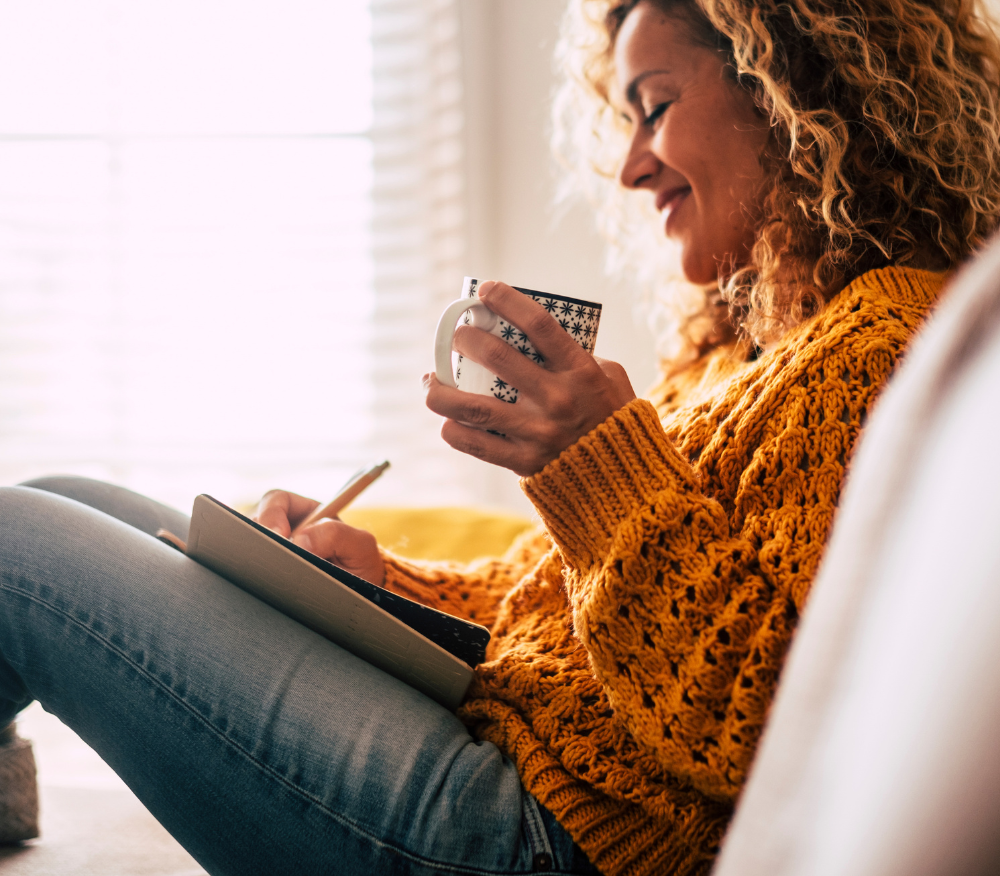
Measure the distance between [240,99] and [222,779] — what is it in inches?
68.0

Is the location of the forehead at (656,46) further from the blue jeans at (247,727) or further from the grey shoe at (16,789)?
the grey shoe at (16,789)

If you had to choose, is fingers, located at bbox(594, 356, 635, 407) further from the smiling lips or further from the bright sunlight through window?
the bright sunlight through window

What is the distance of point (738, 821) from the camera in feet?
0.93

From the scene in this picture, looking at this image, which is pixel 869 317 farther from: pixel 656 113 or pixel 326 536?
pixel 326 536

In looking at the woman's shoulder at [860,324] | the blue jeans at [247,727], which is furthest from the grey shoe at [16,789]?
the woman's shoulder at [860,324]

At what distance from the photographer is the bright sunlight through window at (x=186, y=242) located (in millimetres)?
1834

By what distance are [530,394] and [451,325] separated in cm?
7

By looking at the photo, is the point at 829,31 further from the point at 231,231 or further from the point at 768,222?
the point at 231,231

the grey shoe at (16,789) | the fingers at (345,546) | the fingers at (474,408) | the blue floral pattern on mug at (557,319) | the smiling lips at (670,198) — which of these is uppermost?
the smiling lips at (670,198)

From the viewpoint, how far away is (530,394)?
54cm

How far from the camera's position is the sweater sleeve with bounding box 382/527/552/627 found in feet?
2.61

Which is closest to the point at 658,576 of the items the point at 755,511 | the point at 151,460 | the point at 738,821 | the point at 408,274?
the point at 755,511

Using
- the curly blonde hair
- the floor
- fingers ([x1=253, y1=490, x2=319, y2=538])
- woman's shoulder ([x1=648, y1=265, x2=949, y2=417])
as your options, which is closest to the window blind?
the floor

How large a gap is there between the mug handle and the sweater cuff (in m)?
0.10
